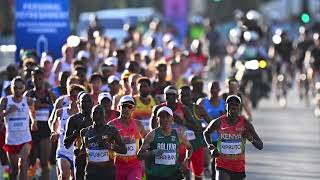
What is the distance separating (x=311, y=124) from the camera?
91.3ft

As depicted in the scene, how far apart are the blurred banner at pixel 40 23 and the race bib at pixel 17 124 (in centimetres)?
685

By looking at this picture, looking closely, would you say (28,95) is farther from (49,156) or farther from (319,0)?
(319,0)

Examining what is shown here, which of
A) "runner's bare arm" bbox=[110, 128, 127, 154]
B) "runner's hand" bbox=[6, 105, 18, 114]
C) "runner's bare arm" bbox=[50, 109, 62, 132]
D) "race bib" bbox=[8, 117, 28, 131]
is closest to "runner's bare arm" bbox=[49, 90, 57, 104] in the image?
"race bib" bbox=[8, 117, 28, 131]

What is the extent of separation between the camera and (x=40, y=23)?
23969mm

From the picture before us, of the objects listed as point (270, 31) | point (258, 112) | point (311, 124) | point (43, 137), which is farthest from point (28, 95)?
point (270, 31)

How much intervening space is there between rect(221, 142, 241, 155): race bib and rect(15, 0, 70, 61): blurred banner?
9.63 metres

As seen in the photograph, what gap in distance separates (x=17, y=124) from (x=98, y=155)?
11.0ft

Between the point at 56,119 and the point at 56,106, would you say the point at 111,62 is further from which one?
the point at 56,119

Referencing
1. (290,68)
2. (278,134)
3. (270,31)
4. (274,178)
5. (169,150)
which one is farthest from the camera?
(270,31)

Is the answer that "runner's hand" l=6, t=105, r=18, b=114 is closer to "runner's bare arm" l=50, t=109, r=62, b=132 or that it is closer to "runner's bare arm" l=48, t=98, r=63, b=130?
"runner's bare arm" l=48, t=98, r=63, b=130

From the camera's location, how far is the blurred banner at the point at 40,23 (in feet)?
78.3

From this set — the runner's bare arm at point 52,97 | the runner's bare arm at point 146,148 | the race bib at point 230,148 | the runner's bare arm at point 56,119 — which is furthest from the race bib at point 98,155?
the runner's bare arm at point 52,97

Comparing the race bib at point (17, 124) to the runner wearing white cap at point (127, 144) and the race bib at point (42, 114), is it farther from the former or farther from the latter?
the runner wearing white cap at point (127, 144)

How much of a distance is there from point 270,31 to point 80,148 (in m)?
31.3
